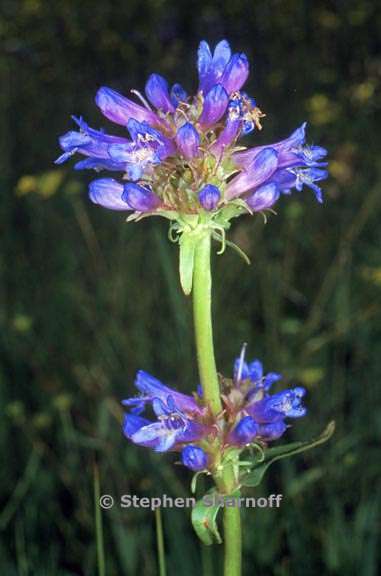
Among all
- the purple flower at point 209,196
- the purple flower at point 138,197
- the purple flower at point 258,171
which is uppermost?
the purple flower at point 258,171

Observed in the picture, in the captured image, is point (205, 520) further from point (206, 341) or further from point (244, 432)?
point (206, 341)

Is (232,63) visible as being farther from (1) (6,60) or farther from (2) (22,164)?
(1) (6,60)

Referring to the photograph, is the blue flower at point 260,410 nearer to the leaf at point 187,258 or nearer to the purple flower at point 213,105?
the leaf at point 187,258

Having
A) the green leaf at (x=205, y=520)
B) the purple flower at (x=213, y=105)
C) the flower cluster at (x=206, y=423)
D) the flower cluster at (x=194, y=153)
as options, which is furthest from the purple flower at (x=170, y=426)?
the purple flower at (x=213, y=105)

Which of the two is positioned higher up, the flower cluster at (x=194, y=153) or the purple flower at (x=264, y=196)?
the flower cluster at (x=194, y=153)

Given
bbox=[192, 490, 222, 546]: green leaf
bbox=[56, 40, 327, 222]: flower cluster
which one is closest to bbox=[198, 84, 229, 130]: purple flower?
bbox=[56, 40, 327, 222]: flower cluster

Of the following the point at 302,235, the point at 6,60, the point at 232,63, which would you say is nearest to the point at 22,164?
the point at 6,60
